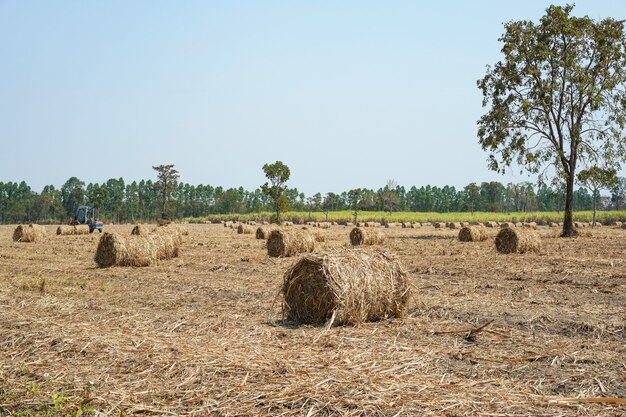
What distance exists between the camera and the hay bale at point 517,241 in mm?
19406

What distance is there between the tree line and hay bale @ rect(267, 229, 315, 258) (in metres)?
86.7

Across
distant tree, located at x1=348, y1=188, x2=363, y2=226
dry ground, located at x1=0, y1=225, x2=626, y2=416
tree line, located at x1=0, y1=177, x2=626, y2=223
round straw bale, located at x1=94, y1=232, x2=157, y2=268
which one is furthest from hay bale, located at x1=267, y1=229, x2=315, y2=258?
tree line, located at x1=0, y1=177, x2=626, y2=223

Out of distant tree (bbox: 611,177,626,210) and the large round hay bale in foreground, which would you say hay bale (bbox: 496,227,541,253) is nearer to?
the large round hay bale in foreground

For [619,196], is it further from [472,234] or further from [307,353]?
[307,353]

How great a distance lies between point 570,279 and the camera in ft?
41.3

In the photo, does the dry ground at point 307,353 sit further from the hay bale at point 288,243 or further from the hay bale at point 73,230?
the hay bale at point 73,230

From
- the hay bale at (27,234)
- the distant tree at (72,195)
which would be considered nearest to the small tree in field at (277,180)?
the hay bale at (27,234)

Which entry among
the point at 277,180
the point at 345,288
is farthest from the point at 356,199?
the point at 345,288

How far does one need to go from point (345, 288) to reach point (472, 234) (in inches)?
817

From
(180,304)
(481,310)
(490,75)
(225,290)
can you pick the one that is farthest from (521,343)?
(490,75)

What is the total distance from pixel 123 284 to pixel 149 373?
7771 mm

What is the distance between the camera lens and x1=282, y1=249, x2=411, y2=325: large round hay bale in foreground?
7.84m

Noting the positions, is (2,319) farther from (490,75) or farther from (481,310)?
(490,75)

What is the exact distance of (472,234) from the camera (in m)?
27.3
